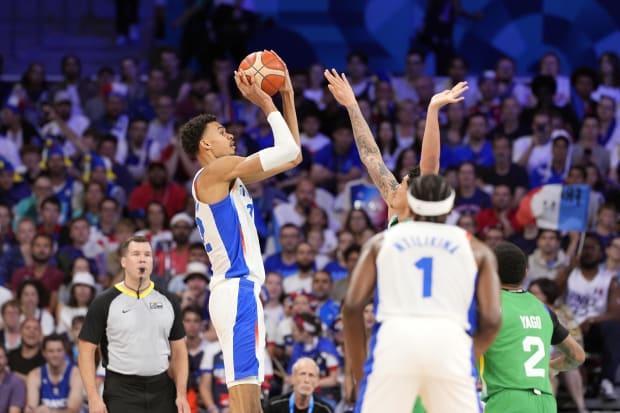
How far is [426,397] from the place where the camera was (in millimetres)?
7328

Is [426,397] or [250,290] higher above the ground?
[250,290]

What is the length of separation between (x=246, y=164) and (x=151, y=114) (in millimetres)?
9243

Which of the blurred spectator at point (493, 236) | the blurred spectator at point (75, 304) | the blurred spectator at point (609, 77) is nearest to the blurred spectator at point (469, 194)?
the blurred spectator at point (493, 236)

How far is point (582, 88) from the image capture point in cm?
1775

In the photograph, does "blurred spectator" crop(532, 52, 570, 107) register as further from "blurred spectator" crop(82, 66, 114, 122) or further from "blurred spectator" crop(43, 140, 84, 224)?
"blurred spectator" crop(43, 140, 84, 224)

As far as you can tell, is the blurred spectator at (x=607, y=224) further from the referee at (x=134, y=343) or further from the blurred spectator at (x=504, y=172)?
the referee at (x=134, y=343)

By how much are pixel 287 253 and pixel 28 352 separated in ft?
10.6

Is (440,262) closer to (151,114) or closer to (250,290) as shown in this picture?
(250,290)

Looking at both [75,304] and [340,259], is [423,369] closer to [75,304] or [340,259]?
[75,304]

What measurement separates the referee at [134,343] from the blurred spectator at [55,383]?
3.09 metres

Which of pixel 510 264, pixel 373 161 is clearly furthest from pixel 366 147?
pixel 510 264

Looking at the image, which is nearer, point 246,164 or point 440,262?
point 440,262

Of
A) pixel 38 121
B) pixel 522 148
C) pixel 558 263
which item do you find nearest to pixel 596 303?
pixel 558 263

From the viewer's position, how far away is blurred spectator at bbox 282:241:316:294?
48.1ft
